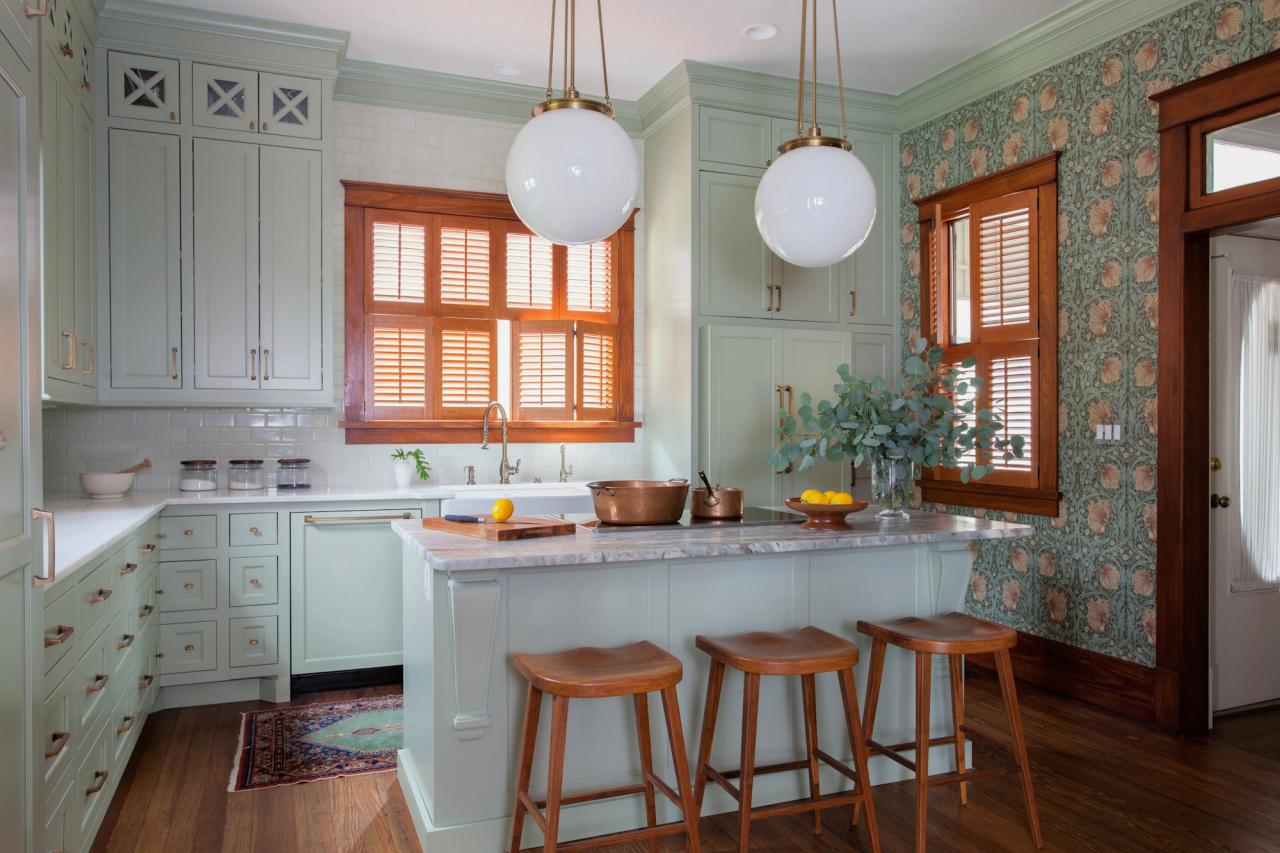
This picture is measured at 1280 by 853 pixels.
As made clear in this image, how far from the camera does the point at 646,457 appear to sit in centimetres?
564

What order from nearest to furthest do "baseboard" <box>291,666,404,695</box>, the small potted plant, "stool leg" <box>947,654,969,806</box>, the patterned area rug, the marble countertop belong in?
the marble countertop
"stool leg" <box>947,654,969,806</box>
the patterned area rug
"baseboard" <box>291,666,404,695</box>
the small potted plant

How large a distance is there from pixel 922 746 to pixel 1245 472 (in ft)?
7.99

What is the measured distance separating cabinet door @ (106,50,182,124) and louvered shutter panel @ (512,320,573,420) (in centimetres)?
206

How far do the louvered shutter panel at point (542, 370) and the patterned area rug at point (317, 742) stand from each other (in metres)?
1.86

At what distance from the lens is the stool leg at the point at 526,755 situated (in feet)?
8.22

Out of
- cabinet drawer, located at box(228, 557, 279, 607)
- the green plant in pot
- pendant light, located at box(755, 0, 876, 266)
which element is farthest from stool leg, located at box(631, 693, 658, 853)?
cabinet drawer, located at box(228, 557, 279, 607)

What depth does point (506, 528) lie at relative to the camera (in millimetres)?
2789

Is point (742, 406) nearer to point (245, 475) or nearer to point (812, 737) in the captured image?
point (812, 737)

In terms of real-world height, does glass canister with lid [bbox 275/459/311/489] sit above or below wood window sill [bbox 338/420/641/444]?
below

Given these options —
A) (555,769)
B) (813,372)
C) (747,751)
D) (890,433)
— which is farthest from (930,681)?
(813,372)

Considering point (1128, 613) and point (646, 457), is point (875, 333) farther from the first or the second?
point (1128, 613)

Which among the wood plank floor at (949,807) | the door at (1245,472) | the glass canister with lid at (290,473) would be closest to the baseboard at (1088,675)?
the wood plank floor at (949,807)

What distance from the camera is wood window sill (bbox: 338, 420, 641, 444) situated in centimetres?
502

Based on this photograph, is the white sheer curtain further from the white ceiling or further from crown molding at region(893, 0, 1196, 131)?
the white ceiling
